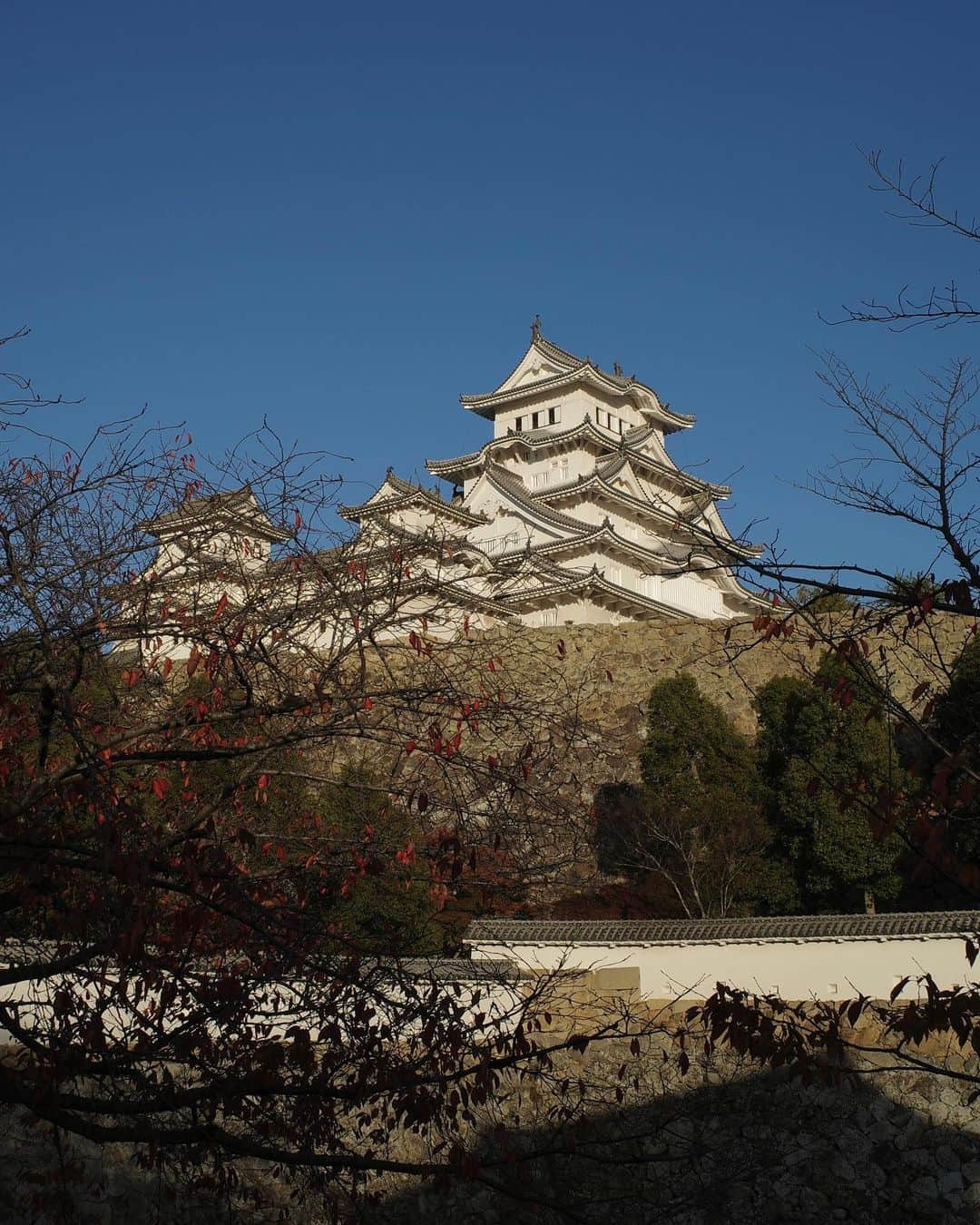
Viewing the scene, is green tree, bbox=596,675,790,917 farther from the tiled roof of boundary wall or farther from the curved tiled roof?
the curved tiled roof

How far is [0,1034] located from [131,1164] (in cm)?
281

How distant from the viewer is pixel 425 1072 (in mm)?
4957

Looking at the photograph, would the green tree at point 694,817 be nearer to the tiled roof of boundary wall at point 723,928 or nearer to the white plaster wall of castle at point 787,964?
the tiled roof of boundary wall at point 723,928

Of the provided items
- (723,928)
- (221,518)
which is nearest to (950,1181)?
(723,928)

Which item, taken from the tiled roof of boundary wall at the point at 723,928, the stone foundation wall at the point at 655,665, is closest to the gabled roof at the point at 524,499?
the stone foundation wall at the point at 655,665

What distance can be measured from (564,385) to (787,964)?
2606 centimetres

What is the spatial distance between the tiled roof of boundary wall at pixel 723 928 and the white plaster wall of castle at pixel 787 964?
0.07m

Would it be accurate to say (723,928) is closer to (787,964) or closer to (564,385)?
(787,964)

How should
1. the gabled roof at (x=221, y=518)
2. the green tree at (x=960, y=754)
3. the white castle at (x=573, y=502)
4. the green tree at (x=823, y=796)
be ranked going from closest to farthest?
the green tree at (x=960, y=754), the gabled roof at (x=221, y=518), the green tree at (x=823, y=796), the white castle at (x=573, y=502)

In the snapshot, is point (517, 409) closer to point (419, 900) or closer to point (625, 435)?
point (625, 435)

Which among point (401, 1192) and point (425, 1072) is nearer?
point (425, 1072)

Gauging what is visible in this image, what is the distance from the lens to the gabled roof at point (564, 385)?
3641cm

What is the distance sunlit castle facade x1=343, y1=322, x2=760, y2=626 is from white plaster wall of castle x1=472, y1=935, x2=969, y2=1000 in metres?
13.2

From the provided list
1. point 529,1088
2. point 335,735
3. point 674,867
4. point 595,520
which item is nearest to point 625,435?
point 595,520
